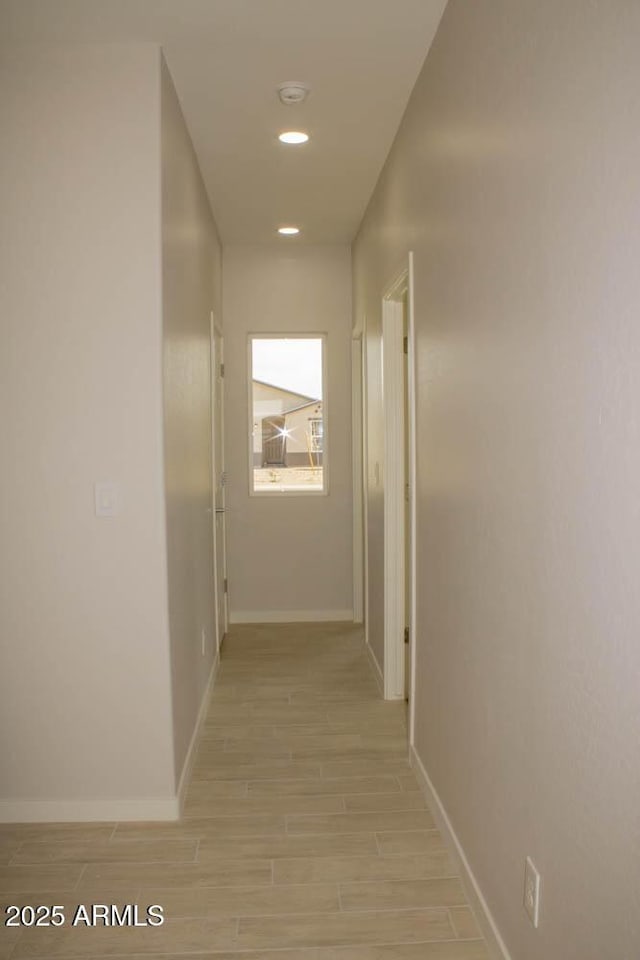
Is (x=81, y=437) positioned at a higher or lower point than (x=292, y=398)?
lower

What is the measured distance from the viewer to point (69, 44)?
8.85ft

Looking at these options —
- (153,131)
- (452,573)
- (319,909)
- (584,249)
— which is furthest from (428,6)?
(319,909)

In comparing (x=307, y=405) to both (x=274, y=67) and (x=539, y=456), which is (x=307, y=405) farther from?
(x=539, y=456)

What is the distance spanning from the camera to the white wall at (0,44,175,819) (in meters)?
2.72

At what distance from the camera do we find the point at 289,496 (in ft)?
19.4

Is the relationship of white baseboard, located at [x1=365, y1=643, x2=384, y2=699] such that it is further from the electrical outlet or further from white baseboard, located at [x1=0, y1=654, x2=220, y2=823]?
the electrical outlet

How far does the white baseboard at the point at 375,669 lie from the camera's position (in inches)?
168

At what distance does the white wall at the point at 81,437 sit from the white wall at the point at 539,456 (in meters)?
1.04

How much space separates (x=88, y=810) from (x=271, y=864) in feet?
2.44

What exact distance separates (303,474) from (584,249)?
4600mm

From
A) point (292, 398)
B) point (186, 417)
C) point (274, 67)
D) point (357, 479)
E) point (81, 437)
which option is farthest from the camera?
point (292, 398)

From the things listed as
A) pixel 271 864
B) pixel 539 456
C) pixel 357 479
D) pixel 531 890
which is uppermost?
pixel 539 456

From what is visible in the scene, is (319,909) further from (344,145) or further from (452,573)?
(344,145)

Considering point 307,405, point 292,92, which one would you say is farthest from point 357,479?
point 292,92
